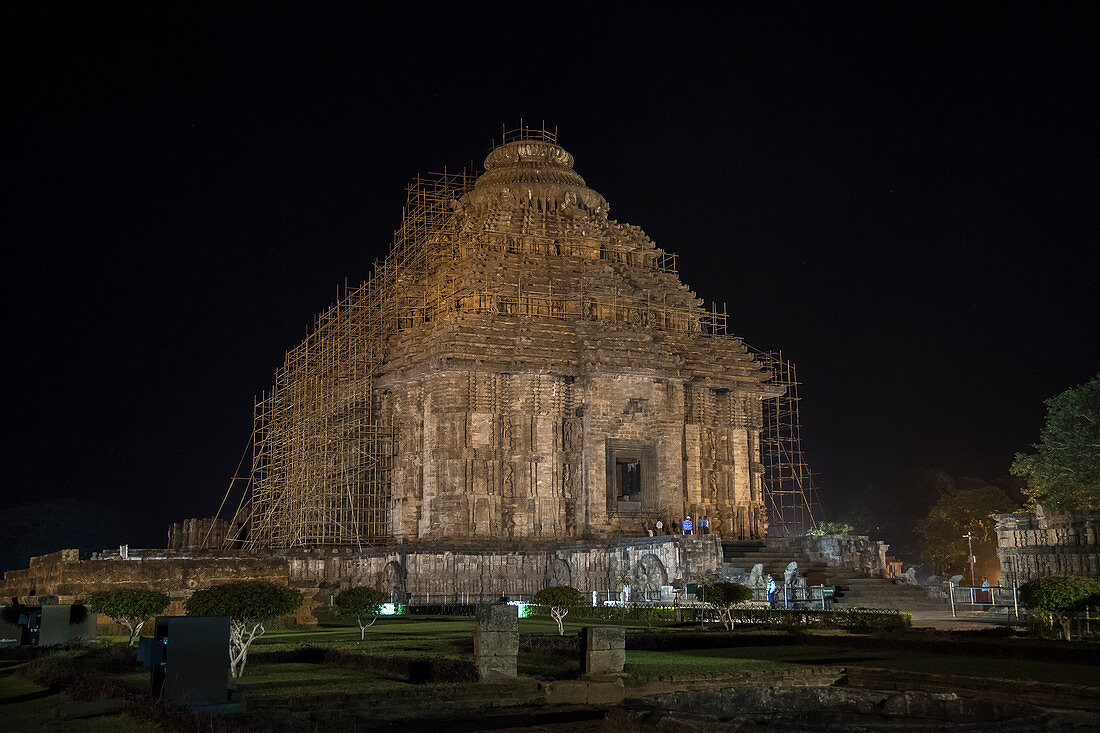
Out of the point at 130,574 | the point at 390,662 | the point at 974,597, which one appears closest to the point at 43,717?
→ the point at 390,662

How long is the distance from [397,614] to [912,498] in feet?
186

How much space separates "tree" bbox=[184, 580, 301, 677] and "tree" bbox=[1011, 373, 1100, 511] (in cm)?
3584

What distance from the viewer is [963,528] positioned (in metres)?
66.1

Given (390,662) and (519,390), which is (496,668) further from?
(519,390)

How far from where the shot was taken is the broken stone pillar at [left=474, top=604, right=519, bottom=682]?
15250mm

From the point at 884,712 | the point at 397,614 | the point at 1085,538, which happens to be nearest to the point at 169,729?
the point at 884,712

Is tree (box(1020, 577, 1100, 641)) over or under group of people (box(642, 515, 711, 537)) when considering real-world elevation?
under

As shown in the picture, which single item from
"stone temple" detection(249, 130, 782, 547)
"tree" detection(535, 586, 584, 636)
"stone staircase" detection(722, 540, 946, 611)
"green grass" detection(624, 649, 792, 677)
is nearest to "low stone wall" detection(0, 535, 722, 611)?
"stone temple" detection(249, 130, 782, 547)

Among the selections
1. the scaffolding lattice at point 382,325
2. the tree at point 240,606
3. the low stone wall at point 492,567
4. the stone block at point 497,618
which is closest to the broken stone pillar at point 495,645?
the stone block at point 497,618

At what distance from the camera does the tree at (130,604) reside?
805 inches

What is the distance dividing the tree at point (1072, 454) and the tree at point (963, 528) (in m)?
18.5

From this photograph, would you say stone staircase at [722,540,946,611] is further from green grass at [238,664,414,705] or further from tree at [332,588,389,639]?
green grass at [238,664,414,705]

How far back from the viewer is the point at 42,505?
80.8m

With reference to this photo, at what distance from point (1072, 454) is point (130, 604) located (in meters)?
38.5
